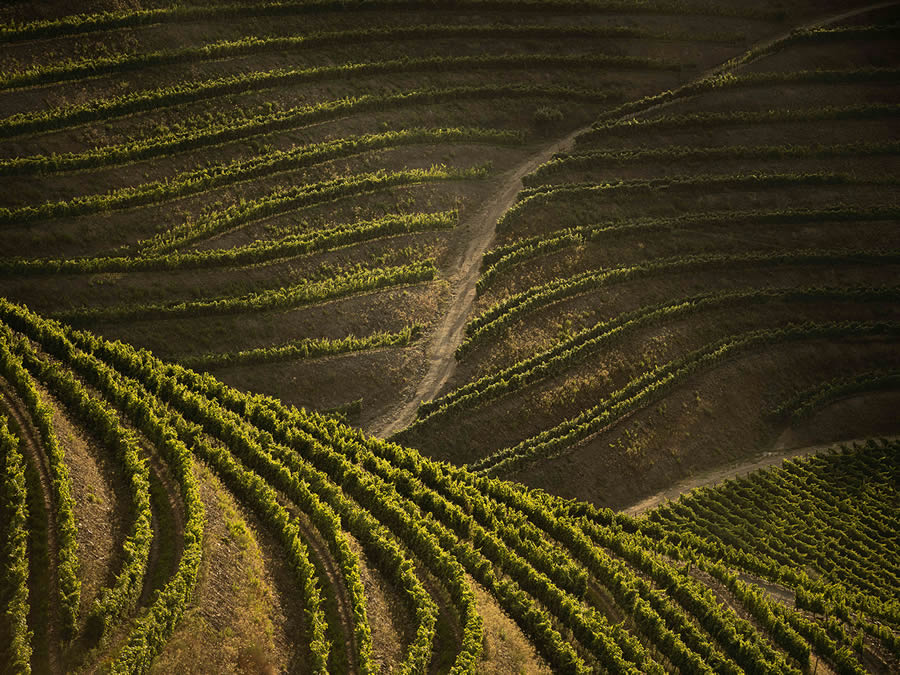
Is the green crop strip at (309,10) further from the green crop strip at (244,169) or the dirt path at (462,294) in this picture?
the dirt path at (462,294)

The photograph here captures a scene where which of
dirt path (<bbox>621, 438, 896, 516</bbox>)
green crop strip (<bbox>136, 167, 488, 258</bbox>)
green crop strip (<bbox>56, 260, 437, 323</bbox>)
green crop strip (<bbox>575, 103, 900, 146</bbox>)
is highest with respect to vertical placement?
green crop strip (<bbox>575, 103, 900, 146</bbox>)

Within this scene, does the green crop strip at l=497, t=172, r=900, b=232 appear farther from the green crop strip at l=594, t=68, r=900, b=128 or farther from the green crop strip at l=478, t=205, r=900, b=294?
the green crop strip at l=594, t=68, r=900, b=128

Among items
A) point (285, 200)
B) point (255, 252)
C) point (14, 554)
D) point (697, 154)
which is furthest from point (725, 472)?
point (14, 554)

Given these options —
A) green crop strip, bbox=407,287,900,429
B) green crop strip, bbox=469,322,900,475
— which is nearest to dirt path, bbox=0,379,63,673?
green crop strip, bbox=407,287,900,429

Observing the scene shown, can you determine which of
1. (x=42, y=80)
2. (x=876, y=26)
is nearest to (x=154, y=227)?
(x=42, y=80)

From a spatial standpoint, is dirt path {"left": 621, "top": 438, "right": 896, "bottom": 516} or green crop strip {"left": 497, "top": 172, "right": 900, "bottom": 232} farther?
green crop strip {"left": 497, "top": 172, "right": 900, "bottom": 232}

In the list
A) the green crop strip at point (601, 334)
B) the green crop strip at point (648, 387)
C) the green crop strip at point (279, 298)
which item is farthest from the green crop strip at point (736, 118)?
the green crop strip at point (279, 298)

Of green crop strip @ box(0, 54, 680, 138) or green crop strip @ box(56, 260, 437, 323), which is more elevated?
green crop strip @ box(0, 54, 680, 138)

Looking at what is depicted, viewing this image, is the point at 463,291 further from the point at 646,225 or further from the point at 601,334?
the point at 646,225
